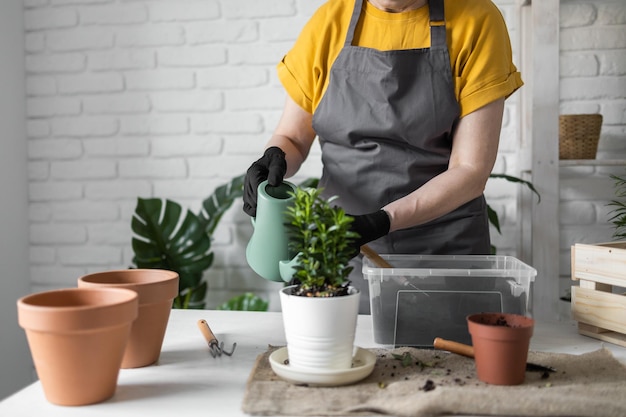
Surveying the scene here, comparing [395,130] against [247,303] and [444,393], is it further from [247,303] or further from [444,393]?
[247,303]

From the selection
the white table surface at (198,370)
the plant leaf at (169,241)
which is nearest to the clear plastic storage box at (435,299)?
the white table surface at (198,370)

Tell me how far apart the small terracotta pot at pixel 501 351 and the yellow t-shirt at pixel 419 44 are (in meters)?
0.72

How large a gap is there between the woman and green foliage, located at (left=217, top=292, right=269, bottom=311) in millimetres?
780

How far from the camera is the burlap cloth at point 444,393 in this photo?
2.57 feet

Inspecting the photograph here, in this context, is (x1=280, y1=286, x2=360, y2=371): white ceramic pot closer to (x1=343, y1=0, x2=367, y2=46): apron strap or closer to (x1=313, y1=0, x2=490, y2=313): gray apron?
(x1=313, y1=0, x2=490, y2=313): gray apron

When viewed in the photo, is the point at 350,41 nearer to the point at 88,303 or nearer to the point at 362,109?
the point at 362,109

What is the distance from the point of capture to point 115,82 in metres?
2.56

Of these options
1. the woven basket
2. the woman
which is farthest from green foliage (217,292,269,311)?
the woven basket

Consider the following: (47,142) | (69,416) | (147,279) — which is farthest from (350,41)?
(47,142)

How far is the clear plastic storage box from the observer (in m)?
1.08

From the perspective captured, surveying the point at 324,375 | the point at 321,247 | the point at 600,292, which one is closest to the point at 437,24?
the point at 600,292

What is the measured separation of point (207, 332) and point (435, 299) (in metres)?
0.41

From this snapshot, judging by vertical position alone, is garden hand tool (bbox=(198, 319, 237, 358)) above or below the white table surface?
above

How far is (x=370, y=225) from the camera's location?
121 centimetres
